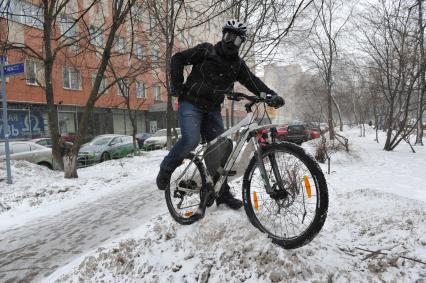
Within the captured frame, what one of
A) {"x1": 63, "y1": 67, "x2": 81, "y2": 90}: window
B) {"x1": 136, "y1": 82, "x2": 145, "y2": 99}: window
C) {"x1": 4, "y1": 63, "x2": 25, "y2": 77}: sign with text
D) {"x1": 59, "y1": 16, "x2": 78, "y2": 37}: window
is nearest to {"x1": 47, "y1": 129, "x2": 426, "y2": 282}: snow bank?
{"x1": 59, "y1": 16, "x2": 78, "y2": 37}: window

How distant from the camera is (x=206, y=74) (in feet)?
11.8

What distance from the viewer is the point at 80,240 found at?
505 cm

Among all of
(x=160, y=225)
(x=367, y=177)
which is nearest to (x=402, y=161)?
(x=367, y=177)

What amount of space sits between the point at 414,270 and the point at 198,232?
1.75m

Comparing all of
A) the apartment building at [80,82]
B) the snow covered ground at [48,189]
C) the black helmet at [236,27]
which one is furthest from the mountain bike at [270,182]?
the apartment building at [80,82]

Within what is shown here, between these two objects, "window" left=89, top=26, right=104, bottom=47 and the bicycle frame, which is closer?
the bicycle frame

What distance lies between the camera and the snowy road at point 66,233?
4.16 metres

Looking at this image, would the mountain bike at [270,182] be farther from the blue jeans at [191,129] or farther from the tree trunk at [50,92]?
the tree trunk at [50,92]

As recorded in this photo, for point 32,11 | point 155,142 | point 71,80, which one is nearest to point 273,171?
point 32,11

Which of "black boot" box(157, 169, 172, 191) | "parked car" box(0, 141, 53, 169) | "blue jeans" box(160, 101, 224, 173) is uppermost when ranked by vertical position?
"blue jeans" box(160, 101, 224, 173)

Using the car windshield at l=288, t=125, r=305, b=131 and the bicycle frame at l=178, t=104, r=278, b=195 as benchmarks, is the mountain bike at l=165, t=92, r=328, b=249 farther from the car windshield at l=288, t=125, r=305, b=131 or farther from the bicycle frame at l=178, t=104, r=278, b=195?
the car windshield at l=288, t=125, r=305, b=131

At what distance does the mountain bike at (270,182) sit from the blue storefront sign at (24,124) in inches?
855

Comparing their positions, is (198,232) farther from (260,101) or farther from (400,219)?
(400,219)

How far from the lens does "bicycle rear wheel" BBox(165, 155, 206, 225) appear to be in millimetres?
3887
